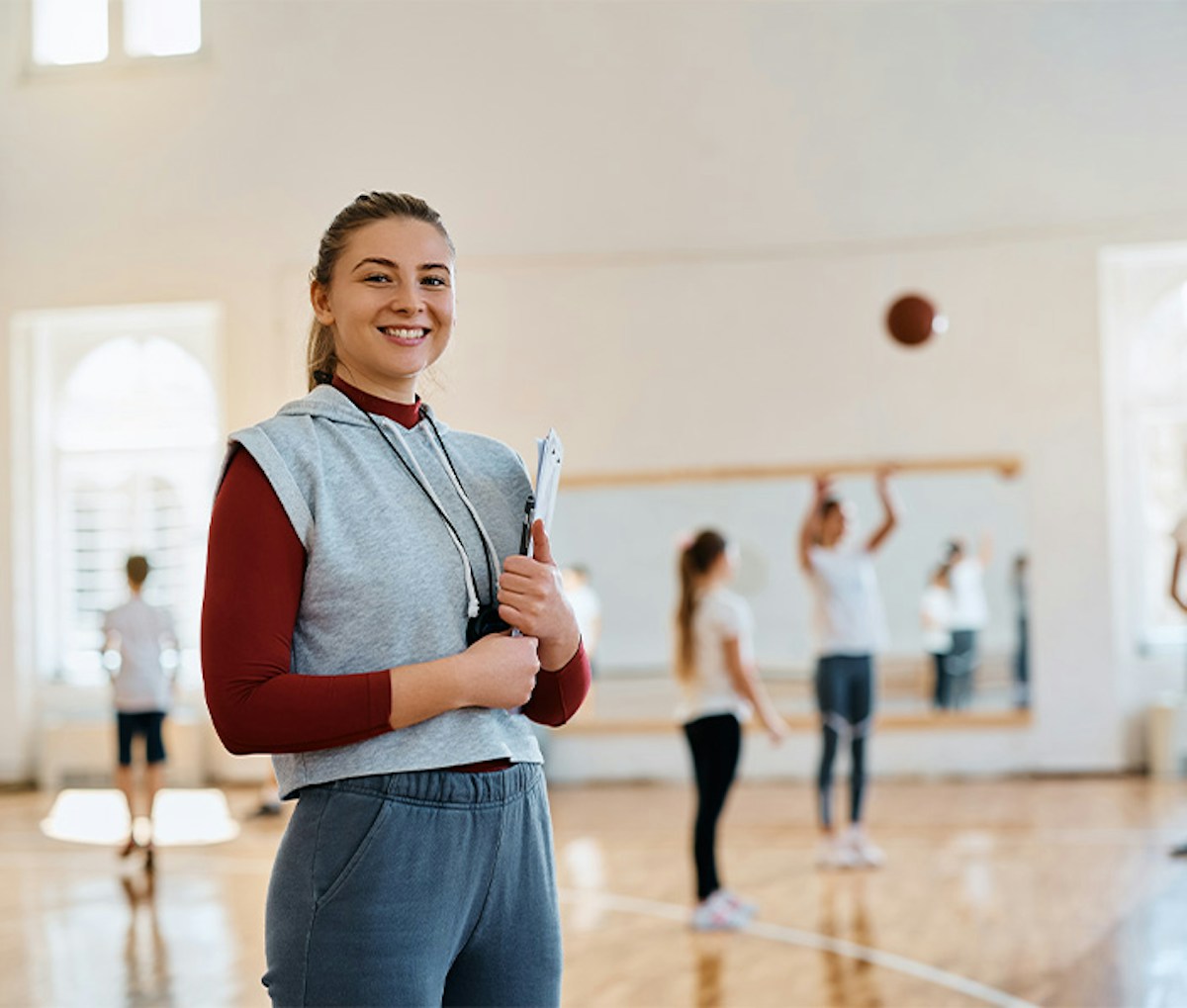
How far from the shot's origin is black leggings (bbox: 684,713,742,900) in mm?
5016

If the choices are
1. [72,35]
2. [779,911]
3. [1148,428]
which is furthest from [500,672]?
[72,35]

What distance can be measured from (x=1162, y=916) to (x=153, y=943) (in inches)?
127

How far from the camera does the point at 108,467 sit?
31.8 ft

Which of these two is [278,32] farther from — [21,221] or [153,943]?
[153,943]

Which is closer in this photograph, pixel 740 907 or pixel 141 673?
pixel 740 907

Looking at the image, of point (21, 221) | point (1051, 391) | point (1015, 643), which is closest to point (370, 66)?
point (21, 221)

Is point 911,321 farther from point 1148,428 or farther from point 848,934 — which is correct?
point 848,934

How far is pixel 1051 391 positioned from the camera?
Result: 28.0 feet

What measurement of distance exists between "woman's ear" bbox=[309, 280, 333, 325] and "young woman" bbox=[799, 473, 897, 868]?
4.78 metres

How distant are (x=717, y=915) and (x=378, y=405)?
3907 mm

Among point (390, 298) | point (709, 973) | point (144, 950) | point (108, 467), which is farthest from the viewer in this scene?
point (108, 467)

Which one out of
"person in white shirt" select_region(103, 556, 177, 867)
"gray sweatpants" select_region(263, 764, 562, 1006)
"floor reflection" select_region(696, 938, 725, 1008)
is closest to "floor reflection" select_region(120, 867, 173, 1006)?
"person in white shirt" select_region(103, 556, 177, 867)

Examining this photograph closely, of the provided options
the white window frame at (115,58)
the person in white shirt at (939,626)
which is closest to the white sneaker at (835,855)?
the person in white shirt at (939,626)

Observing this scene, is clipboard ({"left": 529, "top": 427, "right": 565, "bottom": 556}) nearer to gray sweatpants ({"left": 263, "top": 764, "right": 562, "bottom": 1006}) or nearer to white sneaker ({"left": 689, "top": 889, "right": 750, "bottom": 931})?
gray sweatpants ({"left": 263, "top": 764, "right": 562, "bottom": 1006})
